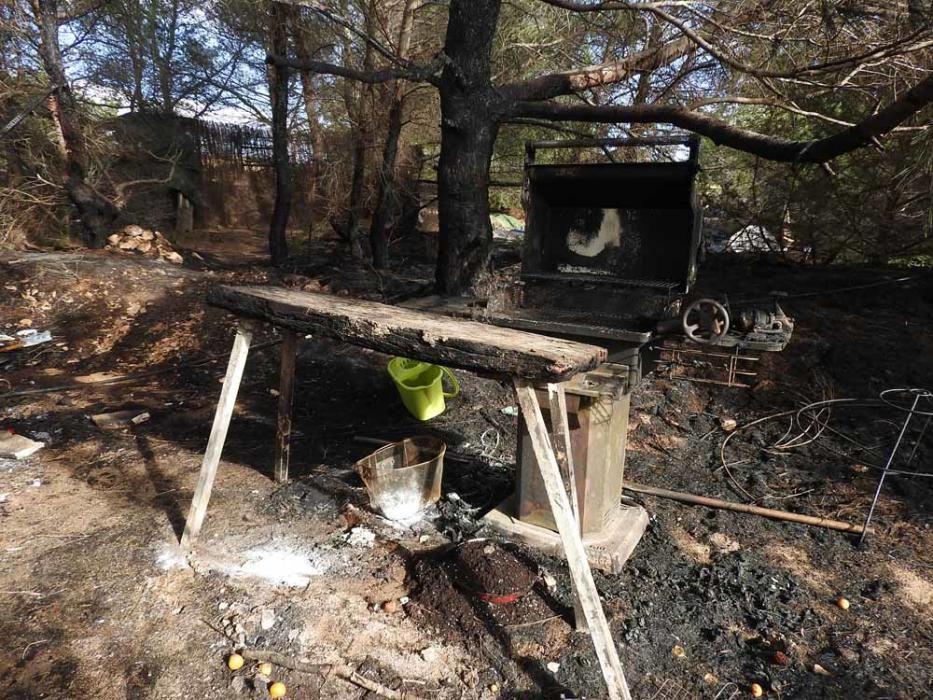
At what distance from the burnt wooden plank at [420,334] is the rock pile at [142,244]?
639 centimetres

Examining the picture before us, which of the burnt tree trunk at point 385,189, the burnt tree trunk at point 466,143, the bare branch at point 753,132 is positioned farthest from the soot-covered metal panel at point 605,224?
the burnt tree trunk at point 385,189

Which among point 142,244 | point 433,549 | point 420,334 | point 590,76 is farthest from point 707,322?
point 142,244

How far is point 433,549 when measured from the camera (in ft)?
10.2

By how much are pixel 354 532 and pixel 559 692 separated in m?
1.38

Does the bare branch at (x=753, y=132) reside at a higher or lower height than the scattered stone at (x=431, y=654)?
higher

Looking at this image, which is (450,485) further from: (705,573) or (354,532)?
(705,573)

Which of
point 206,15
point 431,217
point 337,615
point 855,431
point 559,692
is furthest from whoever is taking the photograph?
point 431,217

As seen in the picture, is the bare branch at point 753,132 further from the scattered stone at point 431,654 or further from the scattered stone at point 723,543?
the scattered stone at point 431,654

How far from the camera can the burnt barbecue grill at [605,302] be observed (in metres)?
2.76

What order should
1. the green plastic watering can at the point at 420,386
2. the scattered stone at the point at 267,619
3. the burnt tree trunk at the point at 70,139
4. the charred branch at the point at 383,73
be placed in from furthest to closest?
the burnt tree trunk at the point at 70,139 → the green plastic watering can at the point at 420,386 → the charred branch at the point at 383,73 → the scattered stone at the point at 267,619

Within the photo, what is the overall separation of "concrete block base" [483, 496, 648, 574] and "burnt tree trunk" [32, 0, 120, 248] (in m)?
8.27

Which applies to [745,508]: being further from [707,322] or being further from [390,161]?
[390,161]

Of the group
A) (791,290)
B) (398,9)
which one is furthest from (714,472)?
(398,9)

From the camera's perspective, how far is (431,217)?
12.6 m
